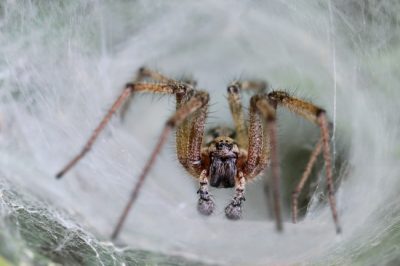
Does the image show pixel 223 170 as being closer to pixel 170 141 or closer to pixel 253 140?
pixel 253 140

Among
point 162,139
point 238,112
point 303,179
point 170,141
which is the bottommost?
point 162,139

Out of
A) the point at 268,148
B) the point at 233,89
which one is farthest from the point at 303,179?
the point at 233,89

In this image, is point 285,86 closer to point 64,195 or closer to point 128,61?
point 128,61

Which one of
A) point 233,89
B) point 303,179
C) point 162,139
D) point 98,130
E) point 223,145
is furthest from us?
point 233,89

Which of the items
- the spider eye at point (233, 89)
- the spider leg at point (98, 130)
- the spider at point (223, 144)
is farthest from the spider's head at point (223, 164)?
the spider leg at point (98, 130)

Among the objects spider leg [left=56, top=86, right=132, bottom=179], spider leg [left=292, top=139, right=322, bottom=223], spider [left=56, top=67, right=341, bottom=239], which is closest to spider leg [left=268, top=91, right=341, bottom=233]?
spider [left=56, top=67, right=341, bottom=239]

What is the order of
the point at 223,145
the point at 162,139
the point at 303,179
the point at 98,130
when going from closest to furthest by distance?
the point at 162,139
the point at 98,130
the point at 303,179
the point at 223,145

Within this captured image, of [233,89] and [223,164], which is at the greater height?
[233,89]

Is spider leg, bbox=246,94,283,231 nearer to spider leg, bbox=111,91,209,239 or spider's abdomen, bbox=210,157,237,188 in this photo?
spider's abdomen, bbox=210,157,237,188

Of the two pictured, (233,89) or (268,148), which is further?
(233,89)
